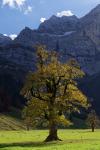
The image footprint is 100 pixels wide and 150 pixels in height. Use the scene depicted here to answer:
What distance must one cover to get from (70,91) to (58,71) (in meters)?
4.79

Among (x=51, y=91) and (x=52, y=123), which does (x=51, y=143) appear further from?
(x=51, y=91)

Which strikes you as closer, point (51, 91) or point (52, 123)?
point (52, 123)

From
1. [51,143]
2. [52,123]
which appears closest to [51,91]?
[52,123]

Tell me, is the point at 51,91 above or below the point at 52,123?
above

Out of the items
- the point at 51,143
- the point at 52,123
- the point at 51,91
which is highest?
the point at 51,91

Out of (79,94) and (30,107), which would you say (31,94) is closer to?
(30,107)

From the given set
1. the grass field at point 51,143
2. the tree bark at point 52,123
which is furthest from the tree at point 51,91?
the grass field at point 51,143

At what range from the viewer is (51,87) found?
8319cm

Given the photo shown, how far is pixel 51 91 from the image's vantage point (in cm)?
8300

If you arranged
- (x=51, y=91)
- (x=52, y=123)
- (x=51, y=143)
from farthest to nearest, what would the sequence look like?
(x=51, y=91) → (x=52, y=123) → (x=51, y=143)

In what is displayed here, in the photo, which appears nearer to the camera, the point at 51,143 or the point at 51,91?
the point at 51,143

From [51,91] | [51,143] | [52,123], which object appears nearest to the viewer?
[51,143]

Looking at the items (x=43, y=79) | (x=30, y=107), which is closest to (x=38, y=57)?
(x=43, y=79)

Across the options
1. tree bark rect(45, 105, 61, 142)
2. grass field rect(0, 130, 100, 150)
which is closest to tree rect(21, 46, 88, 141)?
tree bark rect(45, 105, 61, 142)
